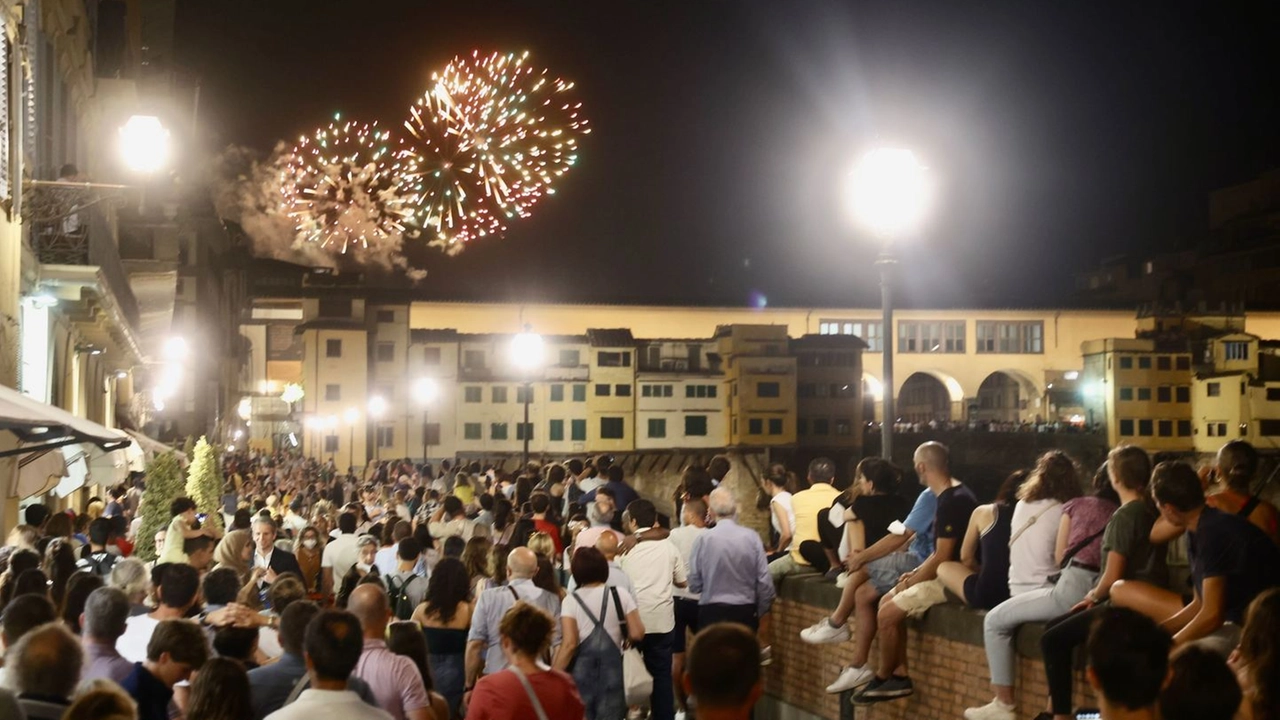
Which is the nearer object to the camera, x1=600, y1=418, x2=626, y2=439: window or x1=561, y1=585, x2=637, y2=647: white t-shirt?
x1=561, y1=585, x2=637, y2=647: white t-shirt

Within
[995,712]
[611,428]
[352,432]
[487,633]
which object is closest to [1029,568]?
[995,712]

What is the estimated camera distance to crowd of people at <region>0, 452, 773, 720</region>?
4996 mm

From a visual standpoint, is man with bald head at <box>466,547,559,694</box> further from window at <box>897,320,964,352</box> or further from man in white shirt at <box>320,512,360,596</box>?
window at <box>897,320,964,352</box>

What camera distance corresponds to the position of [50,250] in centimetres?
1786

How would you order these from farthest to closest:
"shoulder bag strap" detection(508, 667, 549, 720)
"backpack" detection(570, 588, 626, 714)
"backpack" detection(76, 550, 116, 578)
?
"backpack" detection(76, 550, 116, 578), "backpack" detection(570, 588, 626, 714), "shoulder bag strap" detection(508, 667, 549, 720)

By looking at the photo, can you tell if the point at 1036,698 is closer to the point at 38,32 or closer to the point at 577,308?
the point at 38,32

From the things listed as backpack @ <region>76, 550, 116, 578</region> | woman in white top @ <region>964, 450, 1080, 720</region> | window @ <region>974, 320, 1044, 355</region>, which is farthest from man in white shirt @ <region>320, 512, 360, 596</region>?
window @ <region>974, 320, 1044, 355</region>

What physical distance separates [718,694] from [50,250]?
15959mm

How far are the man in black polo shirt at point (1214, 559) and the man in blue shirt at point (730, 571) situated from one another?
4.23 meters

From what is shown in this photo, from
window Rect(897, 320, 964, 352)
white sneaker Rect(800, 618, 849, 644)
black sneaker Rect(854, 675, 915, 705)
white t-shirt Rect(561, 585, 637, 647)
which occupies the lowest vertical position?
black sneaker Rect(854, 675, 915, 705)

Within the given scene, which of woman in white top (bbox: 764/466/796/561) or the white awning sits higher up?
the white awning

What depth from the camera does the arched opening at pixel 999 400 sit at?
9306 centimetres

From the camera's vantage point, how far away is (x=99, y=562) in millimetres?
10648

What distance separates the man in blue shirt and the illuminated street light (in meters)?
10.1
